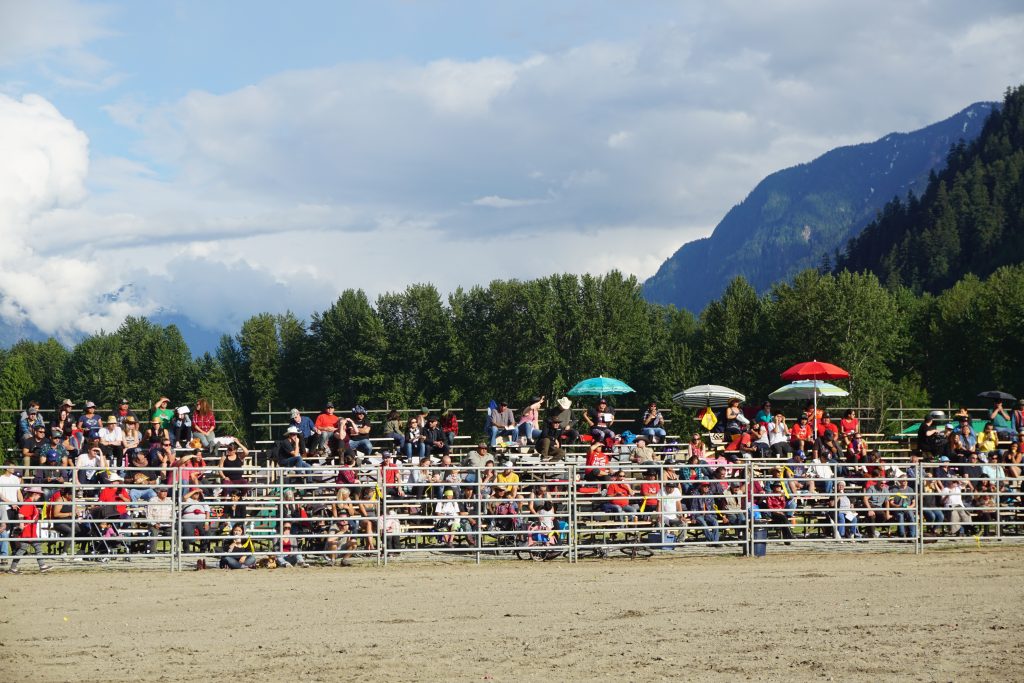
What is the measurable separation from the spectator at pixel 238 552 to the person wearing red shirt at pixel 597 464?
18.0 feet

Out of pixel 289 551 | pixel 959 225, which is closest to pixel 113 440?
pixel 289 551

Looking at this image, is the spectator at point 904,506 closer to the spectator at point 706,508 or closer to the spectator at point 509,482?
the spectator at point 706,508

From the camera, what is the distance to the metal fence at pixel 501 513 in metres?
17.8

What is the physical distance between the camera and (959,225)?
137 m

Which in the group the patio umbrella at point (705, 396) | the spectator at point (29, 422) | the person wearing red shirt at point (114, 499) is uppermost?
the patio umbrella at point (705, 396)

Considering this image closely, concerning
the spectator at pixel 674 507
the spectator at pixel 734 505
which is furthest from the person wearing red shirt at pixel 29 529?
the spectator at pixel 734 505

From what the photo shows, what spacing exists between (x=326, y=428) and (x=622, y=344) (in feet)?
188

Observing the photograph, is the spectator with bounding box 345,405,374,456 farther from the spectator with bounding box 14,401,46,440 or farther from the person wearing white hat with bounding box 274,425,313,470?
the spectator with bounding box 14,401,46,440

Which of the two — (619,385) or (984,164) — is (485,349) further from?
(984,164)

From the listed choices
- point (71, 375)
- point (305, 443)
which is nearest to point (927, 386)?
point (305, 443)

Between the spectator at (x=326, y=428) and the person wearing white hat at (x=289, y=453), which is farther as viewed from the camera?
the spectator at (x=326, y=428)

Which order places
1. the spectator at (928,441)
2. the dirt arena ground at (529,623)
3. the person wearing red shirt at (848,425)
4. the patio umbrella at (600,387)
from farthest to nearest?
the patio umbrella at (600,387), the person wearing red shirt at (848,425), the spectator at (928,441), the dirt arena ground at (529,623)

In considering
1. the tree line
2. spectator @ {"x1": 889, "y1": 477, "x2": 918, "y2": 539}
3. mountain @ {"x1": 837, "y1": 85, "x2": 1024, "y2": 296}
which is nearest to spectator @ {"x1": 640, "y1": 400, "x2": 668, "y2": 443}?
spectator @ {"x1": 889, "y1": 477, "x2": 918, "y2": 539}

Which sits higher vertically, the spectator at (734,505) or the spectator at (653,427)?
the spectator at (653,427)
